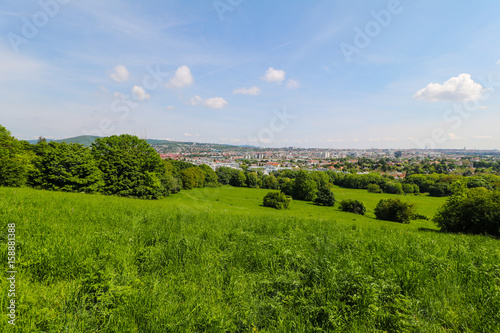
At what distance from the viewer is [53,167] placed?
28719 millimetres

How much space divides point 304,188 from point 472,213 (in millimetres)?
53942

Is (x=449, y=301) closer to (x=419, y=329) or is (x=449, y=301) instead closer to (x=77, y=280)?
(x=419, y=329)

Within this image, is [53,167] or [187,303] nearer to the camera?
[187,303]

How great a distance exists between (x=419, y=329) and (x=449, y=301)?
108cm

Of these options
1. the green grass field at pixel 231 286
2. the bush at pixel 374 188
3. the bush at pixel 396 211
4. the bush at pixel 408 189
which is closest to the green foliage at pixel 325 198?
the bush at pixel 396 211

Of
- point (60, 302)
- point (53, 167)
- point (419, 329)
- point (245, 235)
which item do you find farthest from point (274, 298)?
point (53, 167)

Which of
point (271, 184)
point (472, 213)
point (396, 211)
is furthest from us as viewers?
point (271, 184)

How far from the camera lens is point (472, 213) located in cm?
1548

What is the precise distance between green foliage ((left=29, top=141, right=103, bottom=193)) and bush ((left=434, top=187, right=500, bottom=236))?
146 feet

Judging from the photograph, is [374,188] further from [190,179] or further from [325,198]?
[190,179]

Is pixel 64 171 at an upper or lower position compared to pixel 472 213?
upper

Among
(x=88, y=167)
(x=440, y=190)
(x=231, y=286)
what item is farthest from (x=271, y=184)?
(x=231, y=286)

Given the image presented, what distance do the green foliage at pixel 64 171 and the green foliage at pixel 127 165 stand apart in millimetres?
3169

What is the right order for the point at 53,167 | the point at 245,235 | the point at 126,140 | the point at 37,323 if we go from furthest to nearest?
the point at 126,140
the point at 53,167
the point at 245,235
the point at 37,323
